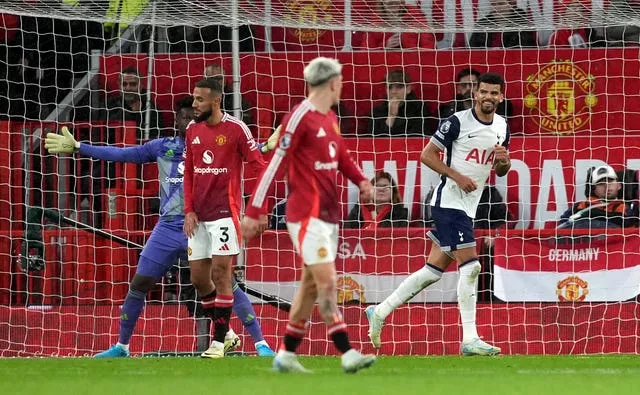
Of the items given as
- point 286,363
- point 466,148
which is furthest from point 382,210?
point 286,363

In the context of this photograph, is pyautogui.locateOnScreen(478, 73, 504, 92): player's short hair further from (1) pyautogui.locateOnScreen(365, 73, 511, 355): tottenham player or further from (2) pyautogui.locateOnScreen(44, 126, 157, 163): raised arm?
(2) pyautogui.locateOnScreen(44, 126, 157, 163): raised arm

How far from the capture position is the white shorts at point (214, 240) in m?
11.1

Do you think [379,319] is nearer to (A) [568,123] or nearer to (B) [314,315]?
(B) [314,315]

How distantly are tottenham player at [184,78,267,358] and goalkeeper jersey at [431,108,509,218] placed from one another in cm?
151

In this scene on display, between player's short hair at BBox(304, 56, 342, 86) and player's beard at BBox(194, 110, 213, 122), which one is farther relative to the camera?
player's beard at BBox(194, 110, 213, 122)

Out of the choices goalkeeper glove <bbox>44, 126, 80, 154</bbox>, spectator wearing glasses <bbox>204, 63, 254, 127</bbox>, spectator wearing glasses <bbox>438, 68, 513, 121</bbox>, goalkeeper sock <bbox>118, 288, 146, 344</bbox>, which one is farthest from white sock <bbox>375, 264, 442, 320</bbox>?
spectator wearing glasses <bbox>438, 68, 513, 121</bbox>

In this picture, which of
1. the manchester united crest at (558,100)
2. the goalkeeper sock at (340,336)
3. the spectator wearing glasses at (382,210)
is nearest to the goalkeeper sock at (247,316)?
the spectator wearing glasses at (382,210)

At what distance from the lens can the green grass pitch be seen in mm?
7910

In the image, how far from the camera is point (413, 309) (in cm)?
1384

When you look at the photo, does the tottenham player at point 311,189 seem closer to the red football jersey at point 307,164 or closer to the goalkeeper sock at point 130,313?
the red football jersey at point 307,164

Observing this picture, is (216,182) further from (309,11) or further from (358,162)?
(358,162)

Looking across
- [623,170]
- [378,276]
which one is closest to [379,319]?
[378,276]

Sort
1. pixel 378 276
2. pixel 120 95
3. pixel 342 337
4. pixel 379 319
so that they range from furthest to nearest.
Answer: pixel 120 95 < pixel 378 276 < pixel 379 319 < pixel 342 337

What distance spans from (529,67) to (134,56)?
4.25 metres
